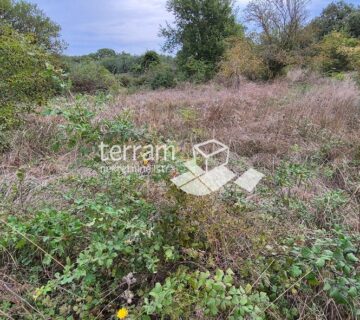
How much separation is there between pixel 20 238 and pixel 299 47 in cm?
1091

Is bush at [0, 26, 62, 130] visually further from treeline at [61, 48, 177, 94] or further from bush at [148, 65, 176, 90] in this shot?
bush at [148, 65, 176, 90]

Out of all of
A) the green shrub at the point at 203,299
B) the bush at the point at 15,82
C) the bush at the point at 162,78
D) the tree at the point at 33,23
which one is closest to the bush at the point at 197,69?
the bush at the point at 162,78

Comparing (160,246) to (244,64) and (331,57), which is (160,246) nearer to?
(244,64)

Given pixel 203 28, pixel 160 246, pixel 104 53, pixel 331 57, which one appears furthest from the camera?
pixel 104 53

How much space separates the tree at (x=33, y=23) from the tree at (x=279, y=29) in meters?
9.09

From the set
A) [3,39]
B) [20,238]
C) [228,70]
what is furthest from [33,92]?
[228,70]

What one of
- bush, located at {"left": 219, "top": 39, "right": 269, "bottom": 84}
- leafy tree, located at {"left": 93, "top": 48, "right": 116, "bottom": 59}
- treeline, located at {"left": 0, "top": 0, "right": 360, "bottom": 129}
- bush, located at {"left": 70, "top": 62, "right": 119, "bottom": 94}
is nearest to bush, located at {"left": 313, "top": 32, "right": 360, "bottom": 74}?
treeline, located at {"left": 0, "top": 0, "right": 360, "bottom": 129}

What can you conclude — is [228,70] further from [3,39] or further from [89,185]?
[89,185]

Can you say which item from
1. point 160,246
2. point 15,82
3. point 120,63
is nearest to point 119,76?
point 120,63

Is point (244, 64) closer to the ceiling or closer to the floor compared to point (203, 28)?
closer to the floor

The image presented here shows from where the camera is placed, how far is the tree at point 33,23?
40.9ft

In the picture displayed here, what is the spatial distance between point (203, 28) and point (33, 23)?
8.13 m

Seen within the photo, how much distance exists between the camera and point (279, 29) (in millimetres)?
9898

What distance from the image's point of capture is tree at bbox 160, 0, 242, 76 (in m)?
11.9
